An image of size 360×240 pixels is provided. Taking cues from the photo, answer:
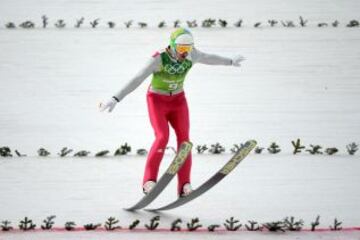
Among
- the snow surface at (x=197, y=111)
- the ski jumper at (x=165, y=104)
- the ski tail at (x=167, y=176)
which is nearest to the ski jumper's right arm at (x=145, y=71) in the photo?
the ski jumper at (x=165, y=104)

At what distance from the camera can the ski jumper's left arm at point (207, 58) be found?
9391mm

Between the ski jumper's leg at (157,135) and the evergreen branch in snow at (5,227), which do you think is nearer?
the evergreen branch in snow at (5,227)

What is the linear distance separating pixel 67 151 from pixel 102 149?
0.48 meters

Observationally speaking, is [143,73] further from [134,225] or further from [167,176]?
[134,225]

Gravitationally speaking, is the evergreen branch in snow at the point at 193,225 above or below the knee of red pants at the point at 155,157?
below

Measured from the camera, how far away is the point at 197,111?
42.2 feet

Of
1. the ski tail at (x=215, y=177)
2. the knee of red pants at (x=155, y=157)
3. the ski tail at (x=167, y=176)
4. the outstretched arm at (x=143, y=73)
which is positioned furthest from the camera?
the knee of red pants at (x=155, y=157)

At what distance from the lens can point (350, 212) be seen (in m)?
9.16

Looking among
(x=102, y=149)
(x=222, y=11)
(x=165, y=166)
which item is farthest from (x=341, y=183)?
(x=222, y=11)

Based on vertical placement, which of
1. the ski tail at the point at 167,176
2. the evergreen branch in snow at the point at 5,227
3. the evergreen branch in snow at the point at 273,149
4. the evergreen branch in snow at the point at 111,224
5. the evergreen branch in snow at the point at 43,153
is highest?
the evergreen branch in snow at the point at 273,149

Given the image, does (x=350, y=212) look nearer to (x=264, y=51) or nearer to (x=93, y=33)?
(x=264, y=51)

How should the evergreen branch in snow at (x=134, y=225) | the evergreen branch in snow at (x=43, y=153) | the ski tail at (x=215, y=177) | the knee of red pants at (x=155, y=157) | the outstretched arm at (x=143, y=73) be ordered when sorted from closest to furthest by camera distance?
1. the evergreen branch in snow at (x=134, y=225)
2. the ski tail at (x=215, y=177)
3. the outstretched arm at (x=143, y=73)
4. the knee of red pants at (x=155, y=157)
5. the evergreen branch in snow at (x=43, y=153)

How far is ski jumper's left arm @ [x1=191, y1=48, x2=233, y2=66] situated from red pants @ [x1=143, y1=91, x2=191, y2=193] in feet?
1.17

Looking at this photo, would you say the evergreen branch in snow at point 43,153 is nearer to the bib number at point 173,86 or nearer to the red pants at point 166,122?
the red pants at point 166,122
